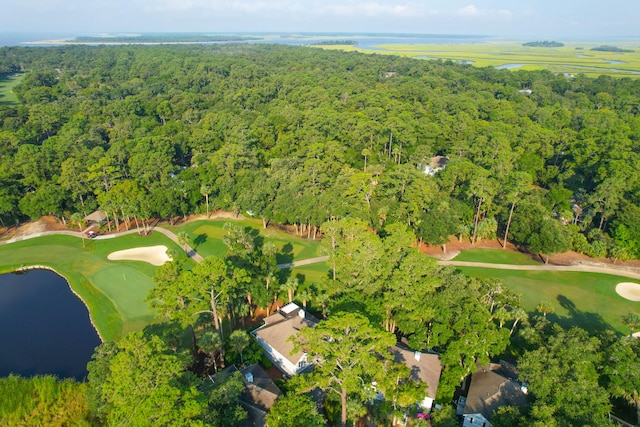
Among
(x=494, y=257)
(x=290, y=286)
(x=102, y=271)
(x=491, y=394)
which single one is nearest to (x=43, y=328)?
(x=102, y=271)

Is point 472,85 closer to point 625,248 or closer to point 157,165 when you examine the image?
point 625,248

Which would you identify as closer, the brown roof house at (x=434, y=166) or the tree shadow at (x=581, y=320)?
the tree shadow at (x=581, y=320)

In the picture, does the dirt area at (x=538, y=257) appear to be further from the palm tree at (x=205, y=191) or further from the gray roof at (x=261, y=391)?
the palm tree at (x=205, y=191)

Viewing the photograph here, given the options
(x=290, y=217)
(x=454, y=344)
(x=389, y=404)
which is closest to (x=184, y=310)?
(x=389, y=404)

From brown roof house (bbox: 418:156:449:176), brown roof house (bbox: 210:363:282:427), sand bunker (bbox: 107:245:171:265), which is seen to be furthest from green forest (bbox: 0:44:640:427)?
sand bunker (bbox: 107:245:171:265)

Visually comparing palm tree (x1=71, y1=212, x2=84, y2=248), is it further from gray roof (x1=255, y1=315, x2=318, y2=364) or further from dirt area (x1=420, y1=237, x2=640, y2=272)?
dirt area (x1=420, y1=237, x2=640, y2=272)

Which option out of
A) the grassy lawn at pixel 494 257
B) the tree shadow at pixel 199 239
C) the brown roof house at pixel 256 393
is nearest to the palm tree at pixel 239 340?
the brown roof house at pixel 256 393
